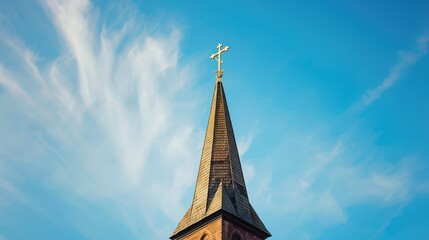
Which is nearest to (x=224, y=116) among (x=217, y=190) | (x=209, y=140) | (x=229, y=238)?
(x=209, y=140)

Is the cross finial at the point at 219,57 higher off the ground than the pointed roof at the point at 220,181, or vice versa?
the cross finial at the point at 219,57

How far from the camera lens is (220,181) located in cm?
4572

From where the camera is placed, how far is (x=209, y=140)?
160 feet

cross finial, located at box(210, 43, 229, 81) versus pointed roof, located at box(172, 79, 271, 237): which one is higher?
cross finial, located at box(210, 43, 229, 81)

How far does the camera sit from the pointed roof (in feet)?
145

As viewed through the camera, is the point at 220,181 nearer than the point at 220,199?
No

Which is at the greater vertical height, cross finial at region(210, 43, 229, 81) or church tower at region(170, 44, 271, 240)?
cross finial at region(210, 43, 229, 81)

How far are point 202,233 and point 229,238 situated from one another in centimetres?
173

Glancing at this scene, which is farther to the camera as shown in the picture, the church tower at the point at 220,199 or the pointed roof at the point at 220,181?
the pointed roof at the point at 220,181

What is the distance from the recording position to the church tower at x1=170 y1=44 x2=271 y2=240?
43156mm

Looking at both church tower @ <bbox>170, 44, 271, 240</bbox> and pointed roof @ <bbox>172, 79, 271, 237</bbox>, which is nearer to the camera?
church tower @ <bbox>170, 44, 271, 240</bbox>

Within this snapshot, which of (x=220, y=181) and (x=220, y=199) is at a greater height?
(x=220, y=181)

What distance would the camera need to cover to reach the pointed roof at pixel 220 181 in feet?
145

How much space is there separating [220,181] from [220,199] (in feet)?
7.04
